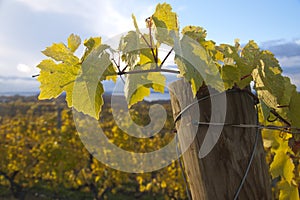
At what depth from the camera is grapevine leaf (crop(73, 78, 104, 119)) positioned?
0.95m

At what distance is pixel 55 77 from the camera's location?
994 mm

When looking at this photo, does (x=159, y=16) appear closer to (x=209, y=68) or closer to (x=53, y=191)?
(x=209, y=68)

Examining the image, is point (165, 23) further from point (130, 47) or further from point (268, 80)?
point (268, 80)

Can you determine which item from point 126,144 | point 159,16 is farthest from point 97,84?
point 126,144

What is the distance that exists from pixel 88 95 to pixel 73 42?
6.4 inches

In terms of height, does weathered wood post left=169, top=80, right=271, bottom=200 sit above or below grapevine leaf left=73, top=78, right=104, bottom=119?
below

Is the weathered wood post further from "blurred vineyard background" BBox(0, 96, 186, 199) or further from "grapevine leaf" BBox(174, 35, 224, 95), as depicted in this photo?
"blurred vineyard background" BBox(0, 96, 186, 199)

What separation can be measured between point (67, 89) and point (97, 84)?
106 millimetres

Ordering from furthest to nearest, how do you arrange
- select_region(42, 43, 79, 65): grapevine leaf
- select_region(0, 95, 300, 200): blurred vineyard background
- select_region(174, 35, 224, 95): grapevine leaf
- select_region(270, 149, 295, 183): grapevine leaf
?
select_region(0, 95, 300, 200): blurred vineyard background < select_region(270, 149, 295, 183): grapevine leaf < select_region(42, 43, 79, 65): grapevine leaf < select_region(174, 35, 224, 95): grapevine leaf

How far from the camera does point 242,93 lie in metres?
1.06

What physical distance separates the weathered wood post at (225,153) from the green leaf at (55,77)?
Result: 29cm

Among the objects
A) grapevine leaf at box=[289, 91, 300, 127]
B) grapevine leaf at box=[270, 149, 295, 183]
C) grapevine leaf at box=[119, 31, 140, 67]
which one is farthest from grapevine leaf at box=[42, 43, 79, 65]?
grapevine leaf at box=[270, 149, 295, 183]

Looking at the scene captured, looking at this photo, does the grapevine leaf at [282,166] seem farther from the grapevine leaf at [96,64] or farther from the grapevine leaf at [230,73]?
the grapevine leaf at [96,64]

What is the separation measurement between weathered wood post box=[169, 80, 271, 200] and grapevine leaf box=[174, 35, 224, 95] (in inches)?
5.3
